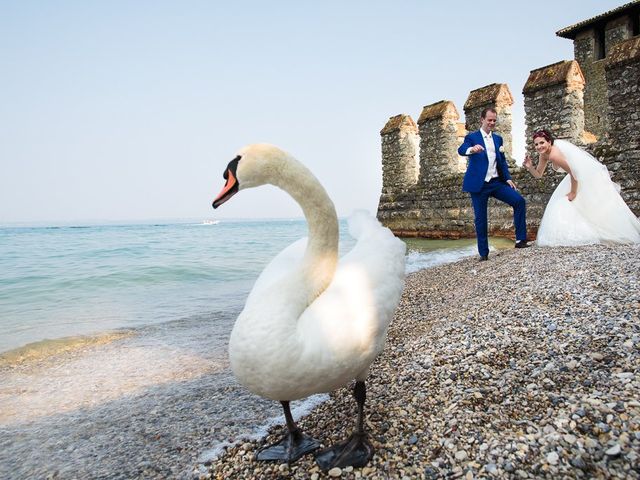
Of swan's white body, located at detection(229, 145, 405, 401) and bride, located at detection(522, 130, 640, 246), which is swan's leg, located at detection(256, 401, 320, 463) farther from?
bride, located at detection(522, 130, 640, 246)

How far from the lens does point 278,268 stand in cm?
260

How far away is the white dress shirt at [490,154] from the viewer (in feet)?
22.1

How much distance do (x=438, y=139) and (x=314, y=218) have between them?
11.4m

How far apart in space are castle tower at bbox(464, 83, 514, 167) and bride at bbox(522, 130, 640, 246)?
15.0 feet

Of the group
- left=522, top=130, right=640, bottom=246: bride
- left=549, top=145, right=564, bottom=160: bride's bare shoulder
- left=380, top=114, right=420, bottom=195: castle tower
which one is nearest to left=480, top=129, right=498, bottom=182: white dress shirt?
left=522, top=130, right=640, bottom=246: bride

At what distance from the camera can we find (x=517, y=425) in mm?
2006

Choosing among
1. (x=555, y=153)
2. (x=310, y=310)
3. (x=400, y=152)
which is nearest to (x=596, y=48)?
(x=400, y=152)

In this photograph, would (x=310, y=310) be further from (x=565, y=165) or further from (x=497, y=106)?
(x=497, y=106)

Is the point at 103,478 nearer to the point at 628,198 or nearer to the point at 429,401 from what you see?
the point at 429,401

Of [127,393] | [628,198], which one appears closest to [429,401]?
[127,393]

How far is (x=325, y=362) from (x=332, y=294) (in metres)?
0.36

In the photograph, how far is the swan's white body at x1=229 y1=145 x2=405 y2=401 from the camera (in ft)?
6.30

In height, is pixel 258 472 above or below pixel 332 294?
below

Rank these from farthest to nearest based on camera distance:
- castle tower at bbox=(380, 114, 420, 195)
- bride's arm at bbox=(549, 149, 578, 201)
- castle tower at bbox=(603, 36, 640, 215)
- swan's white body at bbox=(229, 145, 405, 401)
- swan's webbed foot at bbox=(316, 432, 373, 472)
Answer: castle tower at bbox=(380, 114, 420, 195)
castle tower at bbox=(603, 36, 640, 215)
bride's arm at bbox=(549, 149, 578, 201)
swan's webbed foot at bbox=(316, 432, 373, 472)
swan's white body at bbox=(229, 145, 405, 401)
